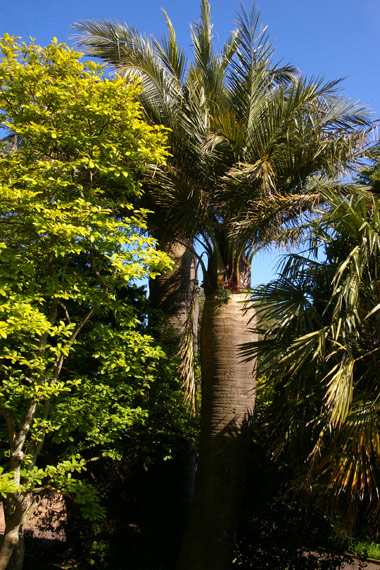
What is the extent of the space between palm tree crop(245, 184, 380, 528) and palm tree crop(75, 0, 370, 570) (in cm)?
92

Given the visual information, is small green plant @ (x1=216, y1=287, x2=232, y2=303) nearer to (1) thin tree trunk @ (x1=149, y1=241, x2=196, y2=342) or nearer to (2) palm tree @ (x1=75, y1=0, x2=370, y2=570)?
(2) palm tree @ (x1=75, y1=0, x2=370, y2=570)

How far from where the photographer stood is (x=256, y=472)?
310 inches

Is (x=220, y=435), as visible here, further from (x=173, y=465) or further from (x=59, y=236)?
Result: (x=59, y=236)

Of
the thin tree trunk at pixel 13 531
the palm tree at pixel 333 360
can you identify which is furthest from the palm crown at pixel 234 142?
the thin tree trunk at pixel 13 531

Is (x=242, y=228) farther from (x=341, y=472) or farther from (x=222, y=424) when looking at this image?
(x=341, y=472)

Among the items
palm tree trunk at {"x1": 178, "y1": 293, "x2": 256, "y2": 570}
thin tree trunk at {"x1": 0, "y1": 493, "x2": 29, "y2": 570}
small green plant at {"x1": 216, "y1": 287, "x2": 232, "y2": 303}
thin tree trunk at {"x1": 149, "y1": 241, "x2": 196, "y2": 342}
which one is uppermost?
thin tree trunk at {"x1": 149, "y1": 241, "x2": 196, "y2": 342}

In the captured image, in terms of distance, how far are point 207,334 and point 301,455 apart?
247 centimetres

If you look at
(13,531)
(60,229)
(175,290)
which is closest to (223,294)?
(175,290)

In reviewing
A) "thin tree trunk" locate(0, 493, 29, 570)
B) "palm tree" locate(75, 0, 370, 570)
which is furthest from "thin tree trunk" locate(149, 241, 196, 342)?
"thin tree trunk" locate(0, 493, 29, 570)

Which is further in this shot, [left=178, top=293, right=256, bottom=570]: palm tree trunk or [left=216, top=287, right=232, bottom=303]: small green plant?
[left=216, top=287, right=232, bottom=303]: small green plant

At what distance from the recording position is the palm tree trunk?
670cm

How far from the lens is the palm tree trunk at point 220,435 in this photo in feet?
22.0

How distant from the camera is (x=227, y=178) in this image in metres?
7.08

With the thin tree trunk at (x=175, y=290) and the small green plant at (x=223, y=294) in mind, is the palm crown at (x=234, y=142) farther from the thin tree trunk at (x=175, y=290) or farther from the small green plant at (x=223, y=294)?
the thin tree trunk at (x=175, y=290)
